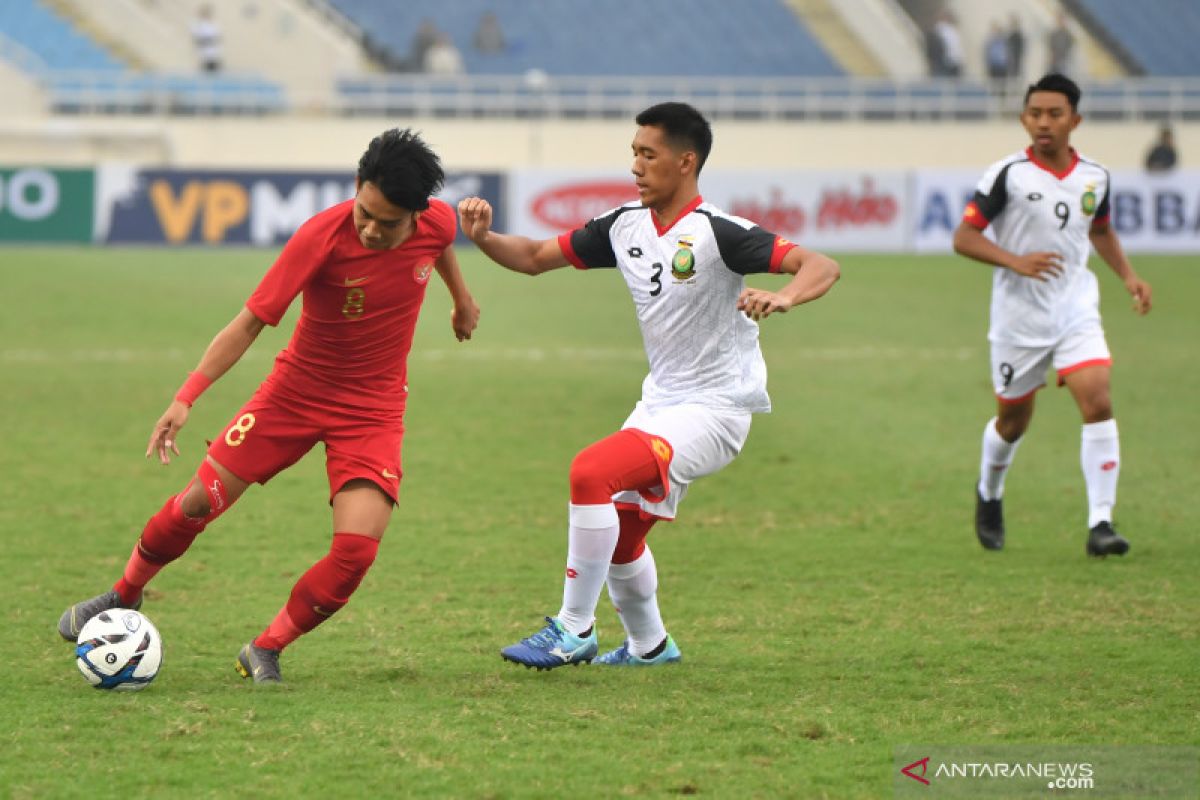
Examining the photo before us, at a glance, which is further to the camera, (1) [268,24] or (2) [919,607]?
(1) [268,24]

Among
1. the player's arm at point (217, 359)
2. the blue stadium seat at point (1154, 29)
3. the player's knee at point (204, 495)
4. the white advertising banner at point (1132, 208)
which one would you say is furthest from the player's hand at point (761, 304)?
the blue stadium seat at point (1154, 29)

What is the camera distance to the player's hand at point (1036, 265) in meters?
8.50

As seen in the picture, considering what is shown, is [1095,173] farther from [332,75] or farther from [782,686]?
[332,75]

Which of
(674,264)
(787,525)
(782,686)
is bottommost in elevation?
(782,686)

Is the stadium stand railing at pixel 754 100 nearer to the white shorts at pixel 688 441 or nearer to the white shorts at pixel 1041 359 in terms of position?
the white shorts at pixel 1041 359

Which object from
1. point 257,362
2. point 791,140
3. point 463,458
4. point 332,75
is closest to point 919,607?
point 463,458

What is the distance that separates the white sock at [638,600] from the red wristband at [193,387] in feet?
5.21

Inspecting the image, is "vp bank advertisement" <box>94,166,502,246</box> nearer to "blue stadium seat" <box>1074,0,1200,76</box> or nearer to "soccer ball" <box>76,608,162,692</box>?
"blue stadium seat" <box>1074,0,1200,76</box>

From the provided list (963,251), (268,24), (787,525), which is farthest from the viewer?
(268,24)

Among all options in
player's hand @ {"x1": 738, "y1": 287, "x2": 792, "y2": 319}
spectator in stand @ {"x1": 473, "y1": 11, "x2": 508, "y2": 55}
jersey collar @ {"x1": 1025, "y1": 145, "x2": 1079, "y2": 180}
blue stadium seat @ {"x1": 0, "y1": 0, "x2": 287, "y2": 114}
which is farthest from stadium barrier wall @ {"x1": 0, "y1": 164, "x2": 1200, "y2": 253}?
player's hand @ {"x1": 738, "y1": 287, "x2": 792, "y2": 319}

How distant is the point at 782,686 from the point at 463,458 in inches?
233

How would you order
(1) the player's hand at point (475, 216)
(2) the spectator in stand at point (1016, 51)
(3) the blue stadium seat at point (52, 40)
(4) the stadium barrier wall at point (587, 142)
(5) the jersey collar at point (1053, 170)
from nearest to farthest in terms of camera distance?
1. (1) the player's hand at point (475, 216)
2. (5) the jersey collar at point (1053, 170)
3. (4) the stadium barrier wall at point (587, 142)
4. (2) the spectator in stand at point (1016, 51)
5. (3) the blue stadium seat at point (52, 40)

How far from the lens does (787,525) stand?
945cm

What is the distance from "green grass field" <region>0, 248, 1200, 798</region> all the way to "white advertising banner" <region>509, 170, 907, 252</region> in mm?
14589
